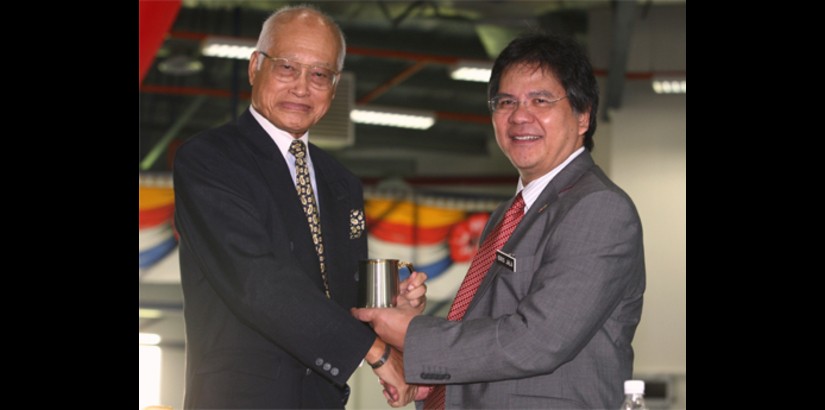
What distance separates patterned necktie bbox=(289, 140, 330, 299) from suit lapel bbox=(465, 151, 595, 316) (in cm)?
39

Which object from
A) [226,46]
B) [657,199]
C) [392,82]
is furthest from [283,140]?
[392,82]

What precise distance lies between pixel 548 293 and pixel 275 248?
0.66 metres

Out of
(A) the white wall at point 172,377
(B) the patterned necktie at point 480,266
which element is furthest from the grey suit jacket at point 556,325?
(A) the white wall at point 172,377

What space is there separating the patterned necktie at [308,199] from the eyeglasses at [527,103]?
1.66ft

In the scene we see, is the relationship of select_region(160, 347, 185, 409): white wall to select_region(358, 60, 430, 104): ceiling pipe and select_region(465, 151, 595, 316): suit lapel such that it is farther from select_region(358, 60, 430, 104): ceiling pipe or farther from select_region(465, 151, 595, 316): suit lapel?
select_region(465, 151, 595, 316): suit lapel

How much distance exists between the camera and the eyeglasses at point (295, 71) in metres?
2.94

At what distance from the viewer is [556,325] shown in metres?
2.57

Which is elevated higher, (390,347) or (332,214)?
(332,214)

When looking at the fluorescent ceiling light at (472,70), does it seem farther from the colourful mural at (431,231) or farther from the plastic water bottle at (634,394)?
the plastic water bottle at (634,394)

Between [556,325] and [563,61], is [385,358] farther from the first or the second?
[563,61]
